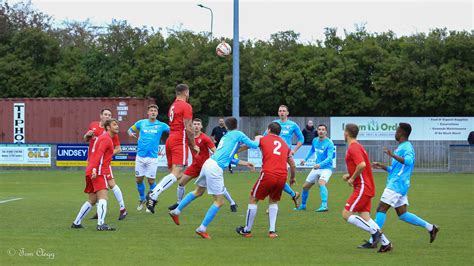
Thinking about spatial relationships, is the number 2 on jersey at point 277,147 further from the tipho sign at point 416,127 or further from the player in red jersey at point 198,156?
the tipho sign at point 416,127

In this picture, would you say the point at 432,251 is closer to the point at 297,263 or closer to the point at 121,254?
the point at 297,263

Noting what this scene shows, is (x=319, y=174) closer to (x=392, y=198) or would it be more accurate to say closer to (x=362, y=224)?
(x=392, y=198)

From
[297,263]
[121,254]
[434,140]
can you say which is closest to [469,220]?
[297,263]

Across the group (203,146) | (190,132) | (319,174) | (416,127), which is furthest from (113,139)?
(416,127)

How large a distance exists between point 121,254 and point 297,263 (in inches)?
97.2

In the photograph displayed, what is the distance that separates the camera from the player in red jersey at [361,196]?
1100 centimetres

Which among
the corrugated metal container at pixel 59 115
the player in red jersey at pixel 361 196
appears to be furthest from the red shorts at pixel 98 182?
the corrugated metal container at pixel 59 115

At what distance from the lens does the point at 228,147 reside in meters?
12.5

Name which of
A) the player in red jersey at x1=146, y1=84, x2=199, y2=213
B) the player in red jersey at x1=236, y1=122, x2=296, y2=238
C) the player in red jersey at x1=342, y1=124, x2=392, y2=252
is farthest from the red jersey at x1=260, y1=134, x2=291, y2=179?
the player in red jersey at x1=146, y1=84, x2=199, y2=213

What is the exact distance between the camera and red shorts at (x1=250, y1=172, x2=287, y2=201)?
479 inches

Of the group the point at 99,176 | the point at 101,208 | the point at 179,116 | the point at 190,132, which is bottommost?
the point at 101,208

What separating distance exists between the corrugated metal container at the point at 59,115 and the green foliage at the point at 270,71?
3.70m

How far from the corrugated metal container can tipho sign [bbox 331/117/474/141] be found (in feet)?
35.5

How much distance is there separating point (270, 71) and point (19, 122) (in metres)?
14.6
